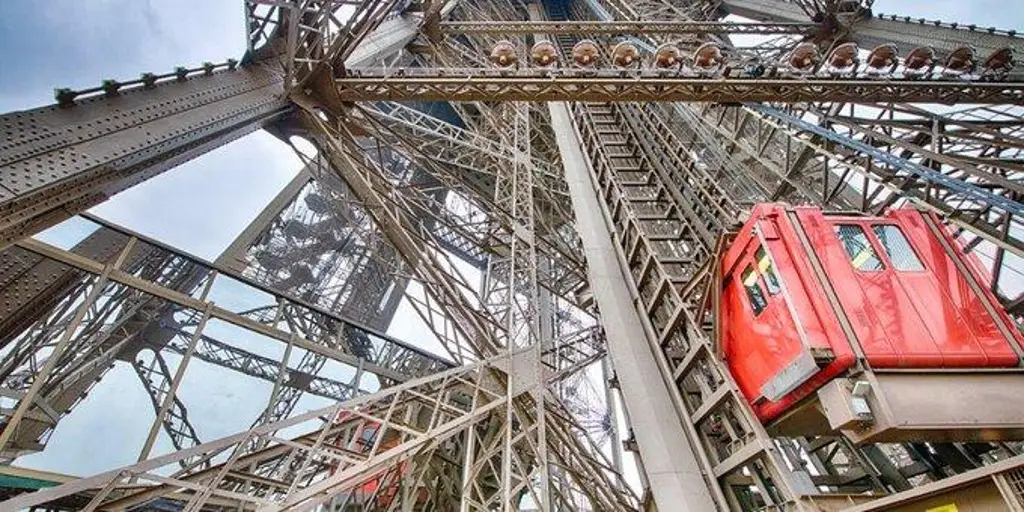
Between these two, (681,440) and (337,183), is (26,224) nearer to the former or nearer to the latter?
(681,440)

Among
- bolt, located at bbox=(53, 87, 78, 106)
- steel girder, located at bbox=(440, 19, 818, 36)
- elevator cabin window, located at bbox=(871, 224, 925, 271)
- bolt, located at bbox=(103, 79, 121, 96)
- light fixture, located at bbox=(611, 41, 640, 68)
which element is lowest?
elevator cabin window, located at bbox=(871, 224, 925, 271)

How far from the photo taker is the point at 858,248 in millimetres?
3748

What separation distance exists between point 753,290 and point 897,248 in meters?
1.16

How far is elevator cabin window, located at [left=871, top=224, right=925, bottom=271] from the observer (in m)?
3.62

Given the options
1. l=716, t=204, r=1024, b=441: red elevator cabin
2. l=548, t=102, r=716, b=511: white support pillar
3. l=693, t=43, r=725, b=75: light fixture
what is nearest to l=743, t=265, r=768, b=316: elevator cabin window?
l=716, t=204, r=1024, b=441: red elevator cabin

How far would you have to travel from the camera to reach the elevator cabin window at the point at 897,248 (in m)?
3.62

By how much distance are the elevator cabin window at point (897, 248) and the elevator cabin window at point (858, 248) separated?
4.3 inches

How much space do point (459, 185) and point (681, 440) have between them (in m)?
6.23

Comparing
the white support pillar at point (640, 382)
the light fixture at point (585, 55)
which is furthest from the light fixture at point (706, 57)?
the white support pillar at point (640, 382)

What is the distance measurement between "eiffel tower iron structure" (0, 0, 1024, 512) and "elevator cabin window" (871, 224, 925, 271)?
80cm

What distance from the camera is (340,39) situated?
223 inches

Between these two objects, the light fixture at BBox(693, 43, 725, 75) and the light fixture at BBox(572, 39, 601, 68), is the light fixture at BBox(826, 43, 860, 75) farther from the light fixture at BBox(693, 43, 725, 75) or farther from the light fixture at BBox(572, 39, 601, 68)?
the light fixture at BBox(572, 39, 601, 68)

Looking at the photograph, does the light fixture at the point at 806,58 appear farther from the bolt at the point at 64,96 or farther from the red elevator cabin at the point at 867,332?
the bolt at the point at 64,96

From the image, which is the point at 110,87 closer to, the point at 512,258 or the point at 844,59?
the point at 512,258
